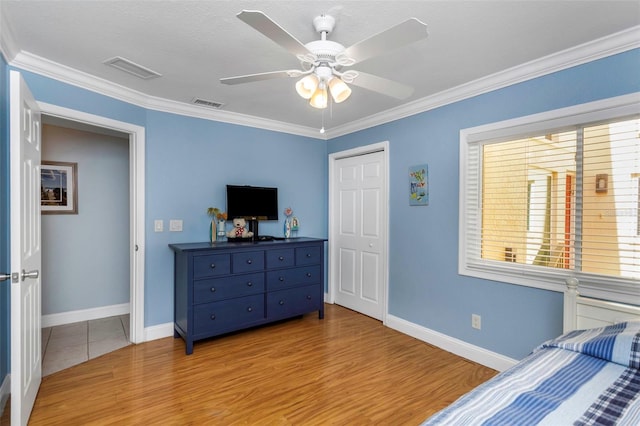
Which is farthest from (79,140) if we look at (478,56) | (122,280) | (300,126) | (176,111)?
(478,56)

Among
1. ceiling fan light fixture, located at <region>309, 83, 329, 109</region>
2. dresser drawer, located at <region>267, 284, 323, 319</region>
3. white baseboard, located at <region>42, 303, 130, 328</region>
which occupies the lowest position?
white baseboard, located at <region>42, 303, 130, 328</region>

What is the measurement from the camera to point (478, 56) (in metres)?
2.23

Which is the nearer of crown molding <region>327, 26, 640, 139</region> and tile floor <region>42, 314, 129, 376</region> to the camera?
crown molding <region>327, 26, 640, 139</region>

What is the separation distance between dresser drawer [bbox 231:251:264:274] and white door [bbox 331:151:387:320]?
130 centimetres

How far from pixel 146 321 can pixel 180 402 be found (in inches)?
49.2

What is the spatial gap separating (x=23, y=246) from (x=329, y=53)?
1.89 metres

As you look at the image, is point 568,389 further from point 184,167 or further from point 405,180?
point 184,167

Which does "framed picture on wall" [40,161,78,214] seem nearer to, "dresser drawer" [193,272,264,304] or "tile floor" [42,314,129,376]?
"tile floor" [42,314,129,376]

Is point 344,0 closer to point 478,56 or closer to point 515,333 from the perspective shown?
point 478,56

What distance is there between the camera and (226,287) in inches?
120

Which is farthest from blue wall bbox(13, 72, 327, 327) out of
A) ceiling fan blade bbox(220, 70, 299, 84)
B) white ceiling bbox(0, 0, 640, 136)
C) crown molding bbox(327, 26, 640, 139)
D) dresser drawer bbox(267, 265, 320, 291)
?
ceiling fan blade bbox(220, 70, 299, 84)

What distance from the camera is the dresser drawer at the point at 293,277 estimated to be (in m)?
3.37

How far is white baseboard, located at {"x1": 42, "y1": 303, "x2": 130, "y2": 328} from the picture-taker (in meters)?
3.48

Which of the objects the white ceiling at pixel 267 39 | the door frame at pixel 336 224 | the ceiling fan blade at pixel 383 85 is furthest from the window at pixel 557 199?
the ceiling fan blade at pixel 383 85
